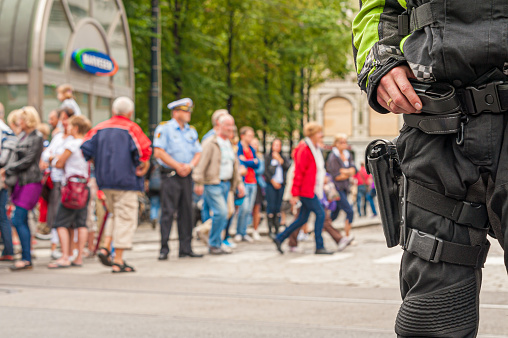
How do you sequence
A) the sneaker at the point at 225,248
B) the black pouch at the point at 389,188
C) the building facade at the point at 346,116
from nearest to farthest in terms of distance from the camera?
1. the black pouch at the point at 389,188
2. the sneaker at the point at 225,248
3. the building facade at the point at 346,116

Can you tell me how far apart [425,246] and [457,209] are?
0.46ft

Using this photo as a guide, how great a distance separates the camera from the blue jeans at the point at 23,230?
31.1 feet

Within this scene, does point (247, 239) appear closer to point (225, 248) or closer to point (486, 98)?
point (225, 248)

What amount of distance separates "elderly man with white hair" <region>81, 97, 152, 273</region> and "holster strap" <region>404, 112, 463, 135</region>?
7017mm

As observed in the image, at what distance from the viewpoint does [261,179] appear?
57.7ft

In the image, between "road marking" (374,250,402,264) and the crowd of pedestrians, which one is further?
"road marking" (374,250,402,264)

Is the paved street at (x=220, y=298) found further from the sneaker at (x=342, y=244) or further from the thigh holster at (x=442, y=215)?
the thigh holster at (x=442, y=215)

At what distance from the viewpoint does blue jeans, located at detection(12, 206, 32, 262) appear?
947 cm

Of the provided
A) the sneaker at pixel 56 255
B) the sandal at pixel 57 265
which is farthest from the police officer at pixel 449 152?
the sneaker at pixel 56 255

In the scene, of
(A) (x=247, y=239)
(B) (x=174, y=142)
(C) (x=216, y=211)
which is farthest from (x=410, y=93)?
(A) (x=247, y=239)

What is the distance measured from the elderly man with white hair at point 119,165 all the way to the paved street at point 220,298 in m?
0.47

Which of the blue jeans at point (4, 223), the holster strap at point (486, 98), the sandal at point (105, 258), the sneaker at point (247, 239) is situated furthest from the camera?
the sneaker at point (247, 239)

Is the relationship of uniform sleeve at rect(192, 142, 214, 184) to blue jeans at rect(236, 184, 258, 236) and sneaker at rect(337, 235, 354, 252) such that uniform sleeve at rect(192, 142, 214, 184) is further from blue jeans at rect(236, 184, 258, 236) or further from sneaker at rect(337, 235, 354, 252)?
blue jeans at rect(236, 184, 258, 236)

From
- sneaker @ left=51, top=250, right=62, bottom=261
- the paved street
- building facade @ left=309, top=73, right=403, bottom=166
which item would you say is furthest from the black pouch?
building facade @ left=309, top=73, right=403, bottom=166
